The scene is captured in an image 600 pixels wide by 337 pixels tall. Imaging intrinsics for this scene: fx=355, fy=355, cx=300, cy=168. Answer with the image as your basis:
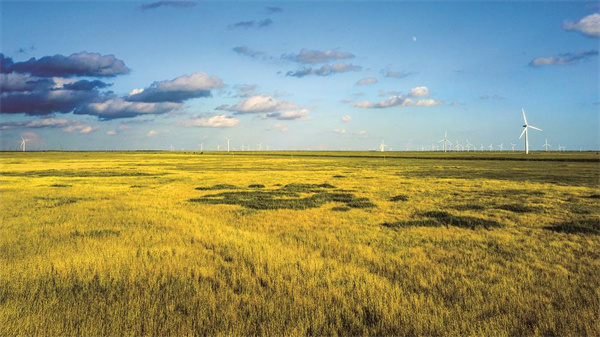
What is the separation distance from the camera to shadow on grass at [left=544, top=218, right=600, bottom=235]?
15.0 meters

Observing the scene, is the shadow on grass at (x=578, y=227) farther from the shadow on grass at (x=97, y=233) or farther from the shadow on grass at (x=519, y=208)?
the shadow on grass at (x=97, y=233)

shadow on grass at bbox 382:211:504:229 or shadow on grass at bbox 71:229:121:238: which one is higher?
shadow on grass at bbox 382:211:504:229

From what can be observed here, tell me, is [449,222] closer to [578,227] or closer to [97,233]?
[578,227]

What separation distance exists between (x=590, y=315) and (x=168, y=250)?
1133cm

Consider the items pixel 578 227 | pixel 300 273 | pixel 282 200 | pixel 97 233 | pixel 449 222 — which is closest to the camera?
pixel 300 273

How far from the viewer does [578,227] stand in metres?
15.6

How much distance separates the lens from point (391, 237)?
14.2 metres

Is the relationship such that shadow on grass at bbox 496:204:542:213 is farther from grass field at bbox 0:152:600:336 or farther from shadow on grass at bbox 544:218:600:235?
shadow on grass at bbox 544:218:600:235

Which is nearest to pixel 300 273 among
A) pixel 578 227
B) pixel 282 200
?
pixel 578 227

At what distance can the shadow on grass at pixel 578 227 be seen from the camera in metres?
15.0

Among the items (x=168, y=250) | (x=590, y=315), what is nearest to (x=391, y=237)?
(x=590, y=315)

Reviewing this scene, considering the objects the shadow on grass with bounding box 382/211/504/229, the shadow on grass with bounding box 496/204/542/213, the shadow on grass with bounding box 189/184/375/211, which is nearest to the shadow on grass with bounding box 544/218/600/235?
the shadow on grass with bounding box 382/211/504/229

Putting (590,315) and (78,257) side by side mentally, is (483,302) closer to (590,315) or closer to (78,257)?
(590,315)

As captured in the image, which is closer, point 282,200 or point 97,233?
point 97,233
